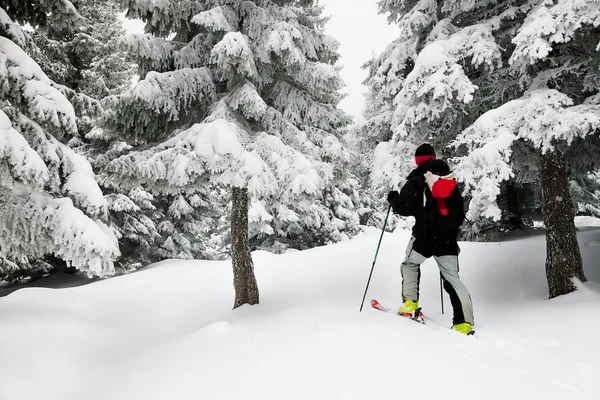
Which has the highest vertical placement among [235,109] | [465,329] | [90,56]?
[90,56]

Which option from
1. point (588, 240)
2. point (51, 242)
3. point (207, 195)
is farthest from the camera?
point (207, 195)

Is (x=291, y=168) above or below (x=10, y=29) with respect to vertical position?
below

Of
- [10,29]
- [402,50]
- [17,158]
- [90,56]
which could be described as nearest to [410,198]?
[402,50]

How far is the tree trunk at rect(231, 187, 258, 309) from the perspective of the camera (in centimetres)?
772

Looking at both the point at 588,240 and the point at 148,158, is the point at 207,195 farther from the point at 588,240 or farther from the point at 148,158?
the point at 588,240

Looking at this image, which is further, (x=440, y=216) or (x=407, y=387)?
(x=440, y=216)

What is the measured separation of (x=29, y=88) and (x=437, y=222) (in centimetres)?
581

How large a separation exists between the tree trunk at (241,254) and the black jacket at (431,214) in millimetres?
3507

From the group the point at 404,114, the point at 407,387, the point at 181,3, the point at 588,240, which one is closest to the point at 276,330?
the point at 407,387

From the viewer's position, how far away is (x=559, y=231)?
21.6 ft

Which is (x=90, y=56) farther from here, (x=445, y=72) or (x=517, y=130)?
(x=517, y=130)

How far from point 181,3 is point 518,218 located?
1330 centimetres

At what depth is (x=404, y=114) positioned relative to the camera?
7605 mm

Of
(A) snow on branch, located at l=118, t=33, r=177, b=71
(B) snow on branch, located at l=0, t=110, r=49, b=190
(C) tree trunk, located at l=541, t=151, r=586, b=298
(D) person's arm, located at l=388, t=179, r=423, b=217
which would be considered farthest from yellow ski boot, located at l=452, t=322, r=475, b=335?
(A) snow on branch, located at l=118, t=33, r=177, b=71
